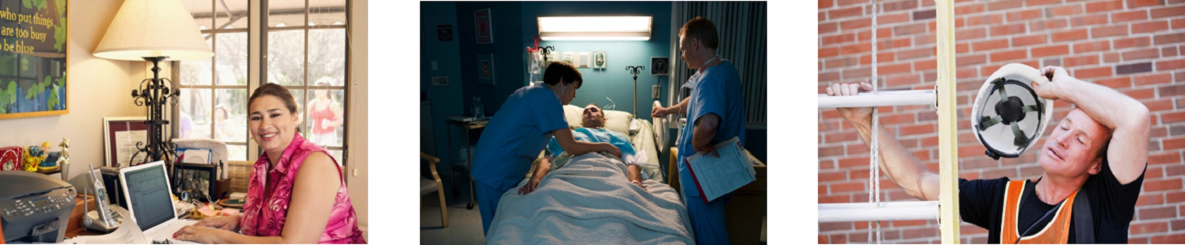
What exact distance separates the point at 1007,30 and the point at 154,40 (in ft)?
8.79

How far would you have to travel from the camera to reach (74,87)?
1918 millimetres

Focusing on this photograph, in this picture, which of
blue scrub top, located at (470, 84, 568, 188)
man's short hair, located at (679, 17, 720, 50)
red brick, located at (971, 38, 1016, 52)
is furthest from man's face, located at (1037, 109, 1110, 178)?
blue scrub top, located at (470, 84, 568, 188)

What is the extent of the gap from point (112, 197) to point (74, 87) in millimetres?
389

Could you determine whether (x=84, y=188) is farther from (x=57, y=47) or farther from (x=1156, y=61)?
(x=1156, y=61)

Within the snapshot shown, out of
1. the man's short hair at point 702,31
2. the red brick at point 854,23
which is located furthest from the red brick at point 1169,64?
the man's short hair at point 702,31

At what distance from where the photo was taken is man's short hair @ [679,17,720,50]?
5.21ft

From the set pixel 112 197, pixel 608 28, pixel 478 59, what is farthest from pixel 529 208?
pixel 112 197

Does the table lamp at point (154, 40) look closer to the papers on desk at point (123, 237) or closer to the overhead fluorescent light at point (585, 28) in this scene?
the papers on desk at point (123, 237)

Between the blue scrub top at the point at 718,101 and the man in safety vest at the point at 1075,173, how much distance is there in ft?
1.03

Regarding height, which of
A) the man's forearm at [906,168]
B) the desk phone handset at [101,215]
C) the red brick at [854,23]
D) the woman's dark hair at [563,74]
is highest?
the red brick at [854,23]

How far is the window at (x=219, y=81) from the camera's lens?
1963mm

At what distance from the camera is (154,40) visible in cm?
Result: 187

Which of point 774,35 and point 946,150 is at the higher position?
point 774,35

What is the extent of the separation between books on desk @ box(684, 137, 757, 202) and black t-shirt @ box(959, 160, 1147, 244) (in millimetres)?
823
